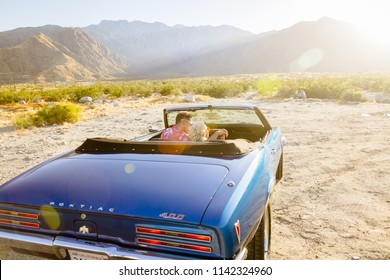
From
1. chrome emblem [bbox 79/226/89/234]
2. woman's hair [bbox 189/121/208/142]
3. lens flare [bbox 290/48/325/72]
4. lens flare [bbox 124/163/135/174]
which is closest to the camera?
chrome emblem [bbox 79/226/89/234]

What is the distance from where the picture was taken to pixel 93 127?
40.3 ft

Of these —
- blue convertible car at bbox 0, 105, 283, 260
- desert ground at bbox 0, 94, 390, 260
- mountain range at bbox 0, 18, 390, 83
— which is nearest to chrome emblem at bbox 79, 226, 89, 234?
blue convertible car at bbox 0, 105, 283, 260

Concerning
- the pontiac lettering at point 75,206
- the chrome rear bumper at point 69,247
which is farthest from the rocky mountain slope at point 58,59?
the pontiac lettering at point 75,206

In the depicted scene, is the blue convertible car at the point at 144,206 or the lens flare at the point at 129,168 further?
the lens flare at the point at 129,168

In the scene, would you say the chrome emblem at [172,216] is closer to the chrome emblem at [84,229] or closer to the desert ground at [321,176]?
the chrome emblem at [84,229]

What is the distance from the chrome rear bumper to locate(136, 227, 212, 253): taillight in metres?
0.06

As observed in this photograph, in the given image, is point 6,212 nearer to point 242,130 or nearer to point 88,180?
point 88,180

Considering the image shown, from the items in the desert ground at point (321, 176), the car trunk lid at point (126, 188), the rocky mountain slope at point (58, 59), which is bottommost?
the desert ground at point (321, 176)

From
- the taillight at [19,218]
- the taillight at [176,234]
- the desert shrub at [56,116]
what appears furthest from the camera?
the desert shrub at [56,116]

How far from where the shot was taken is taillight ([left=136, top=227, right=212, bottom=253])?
213cm

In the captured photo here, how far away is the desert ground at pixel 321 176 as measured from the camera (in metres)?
3.66

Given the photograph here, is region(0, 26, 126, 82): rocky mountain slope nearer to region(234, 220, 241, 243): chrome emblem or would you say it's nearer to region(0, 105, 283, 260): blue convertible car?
region(0, 105, 283, 260): blue convertible car
